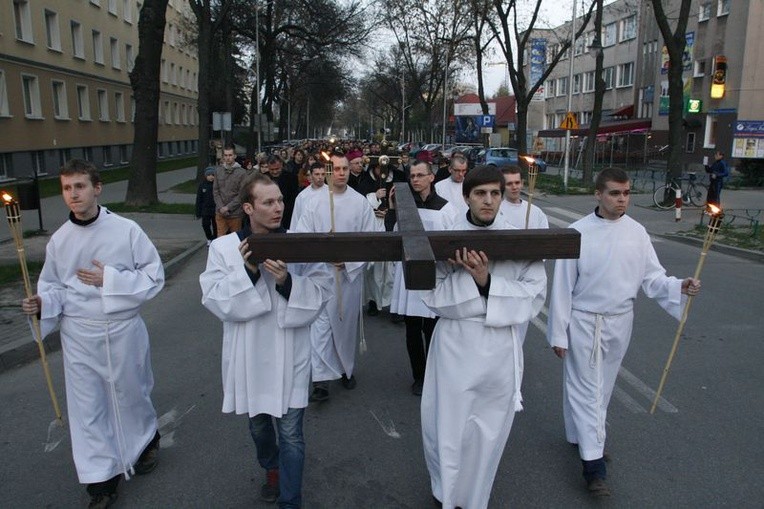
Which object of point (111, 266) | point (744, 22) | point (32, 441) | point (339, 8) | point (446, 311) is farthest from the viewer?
point (744, 22)

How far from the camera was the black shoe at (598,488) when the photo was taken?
3807mm

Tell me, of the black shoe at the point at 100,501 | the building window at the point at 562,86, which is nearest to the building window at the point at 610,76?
the building window at the point at 562,86

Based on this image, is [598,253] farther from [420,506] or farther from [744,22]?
[744,22]

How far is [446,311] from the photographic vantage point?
319 cm

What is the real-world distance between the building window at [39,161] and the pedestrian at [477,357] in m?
28.4

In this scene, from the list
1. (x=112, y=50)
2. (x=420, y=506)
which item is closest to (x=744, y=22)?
(x=112, y=50)

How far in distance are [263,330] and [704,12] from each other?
1551 inches

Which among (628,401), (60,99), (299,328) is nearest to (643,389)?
(628,401)

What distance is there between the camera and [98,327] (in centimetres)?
367

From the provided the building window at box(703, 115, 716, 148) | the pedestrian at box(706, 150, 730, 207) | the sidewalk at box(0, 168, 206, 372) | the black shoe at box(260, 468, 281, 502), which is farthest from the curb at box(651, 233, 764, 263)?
the building window at box(703, 115, 716, 148)

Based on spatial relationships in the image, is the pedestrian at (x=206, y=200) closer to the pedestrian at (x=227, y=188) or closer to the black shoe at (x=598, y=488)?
the pedestrian at (x=227, y=188)

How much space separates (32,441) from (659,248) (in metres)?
11.6

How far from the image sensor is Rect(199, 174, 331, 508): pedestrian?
10.7 ft

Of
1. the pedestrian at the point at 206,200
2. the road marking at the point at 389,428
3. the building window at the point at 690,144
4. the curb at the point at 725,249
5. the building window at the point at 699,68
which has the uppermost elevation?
the building window at the point at 699,68
